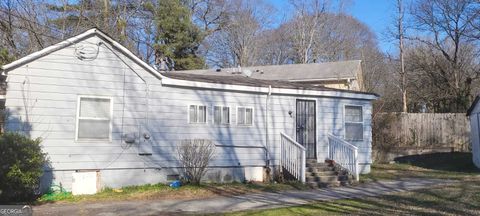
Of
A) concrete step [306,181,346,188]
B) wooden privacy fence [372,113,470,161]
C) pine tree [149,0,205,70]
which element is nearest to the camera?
concrete step [306,181,346,188]

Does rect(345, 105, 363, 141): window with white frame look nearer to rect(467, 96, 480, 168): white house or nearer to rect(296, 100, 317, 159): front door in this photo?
rect(296, 100, 317, 159): front door

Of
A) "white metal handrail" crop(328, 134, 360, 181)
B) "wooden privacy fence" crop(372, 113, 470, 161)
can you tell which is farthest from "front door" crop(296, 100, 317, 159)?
"wooden privacy fence" crop(372, 113, 470, 161)

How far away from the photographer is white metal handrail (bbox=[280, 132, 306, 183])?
524 inches

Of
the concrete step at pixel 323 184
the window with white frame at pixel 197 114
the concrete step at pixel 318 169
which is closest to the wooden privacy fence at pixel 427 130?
the concrete step at pixel 318 169

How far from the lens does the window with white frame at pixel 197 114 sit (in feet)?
43.1

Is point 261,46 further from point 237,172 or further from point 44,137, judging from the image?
point 44,137

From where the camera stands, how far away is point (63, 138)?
11273 mm

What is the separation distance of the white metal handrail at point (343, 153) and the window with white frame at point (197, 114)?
173 inches

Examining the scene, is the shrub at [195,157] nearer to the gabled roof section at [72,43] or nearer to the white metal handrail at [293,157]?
A: the gabled roof section at [72,43]

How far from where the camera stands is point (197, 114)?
1324cm

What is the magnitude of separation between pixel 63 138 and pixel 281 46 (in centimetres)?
3499

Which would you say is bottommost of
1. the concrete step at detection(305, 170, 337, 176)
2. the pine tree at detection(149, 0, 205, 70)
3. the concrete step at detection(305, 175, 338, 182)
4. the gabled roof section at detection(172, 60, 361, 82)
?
the concrete step at detection(305, 175, 338, 182)

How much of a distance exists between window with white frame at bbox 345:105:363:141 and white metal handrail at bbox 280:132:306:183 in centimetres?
279

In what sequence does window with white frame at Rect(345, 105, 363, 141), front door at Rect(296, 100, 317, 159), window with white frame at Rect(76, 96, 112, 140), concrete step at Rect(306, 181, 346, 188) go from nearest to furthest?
window with white frame at Rect(76, 96, 112, 140) < concrete step at Rect(306, 181, 346, 188) < front door at Rect(296, 100, 317, 159) < window with white frame at Rect(345, 105, 363, 141)
